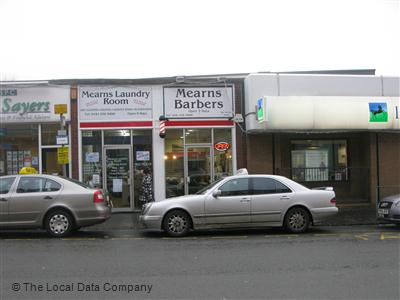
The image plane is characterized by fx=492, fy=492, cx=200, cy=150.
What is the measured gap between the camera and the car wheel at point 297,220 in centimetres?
1154

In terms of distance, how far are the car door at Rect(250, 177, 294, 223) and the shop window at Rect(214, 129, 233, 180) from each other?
5539mm

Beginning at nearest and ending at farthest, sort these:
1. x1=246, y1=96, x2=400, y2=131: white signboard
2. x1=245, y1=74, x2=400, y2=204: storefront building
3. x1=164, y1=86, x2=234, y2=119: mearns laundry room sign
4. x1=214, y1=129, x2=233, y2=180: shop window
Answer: x1=246, y1=96, x2=400, y2=131: white signboard
x1=245, y1=74, x2=400, y2=204: storefront building
x1=164, y1=86, x2=234, y2=119: mearns laundry room sign
x1=214, y1=129, x2=233, y2=180: shop window

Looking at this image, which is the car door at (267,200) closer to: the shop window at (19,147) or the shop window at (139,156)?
the shop window at (139,156)

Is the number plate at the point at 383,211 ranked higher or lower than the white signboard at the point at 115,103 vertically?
lower

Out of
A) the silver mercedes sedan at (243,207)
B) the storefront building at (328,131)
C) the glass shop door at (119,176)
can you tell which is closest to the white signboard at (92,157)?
the glass shop door at (119,176)

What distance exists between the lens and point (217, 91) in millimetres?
17016

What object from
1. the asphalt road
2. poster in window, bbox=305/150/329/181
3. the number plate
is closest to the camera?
the asphalt road

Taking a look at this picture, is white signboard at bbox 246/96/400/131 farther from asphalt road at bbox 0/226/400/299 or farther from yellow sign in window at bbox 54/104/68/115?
yellow sign in window at bbox 54/104/68/115

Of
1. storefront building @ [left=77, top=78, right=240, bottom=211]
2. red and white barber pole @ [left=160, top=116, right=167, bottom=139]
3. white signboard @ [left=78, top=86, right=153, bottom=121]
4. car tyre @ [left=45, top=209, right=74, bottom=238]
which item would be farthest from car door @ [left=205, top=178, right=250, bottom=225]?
white signboard @ [left=78, top=86, right=153, bottom=121]

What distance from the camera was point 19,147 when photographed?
659 inches

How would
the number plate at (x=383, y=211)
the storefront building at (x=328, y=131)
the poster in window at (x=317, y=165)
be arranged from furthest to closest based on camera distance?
the poster in window at (x=317, y=165) → the storefront building at (x=328, y=131) → the number plate at (x=383, y=211)

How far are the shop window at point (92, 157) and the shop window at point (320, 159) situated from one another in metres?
6.91

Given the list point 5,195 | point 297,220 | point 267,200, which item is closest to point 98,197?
point 5,195

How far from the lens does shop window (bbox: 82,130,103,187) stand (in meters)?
16.6
